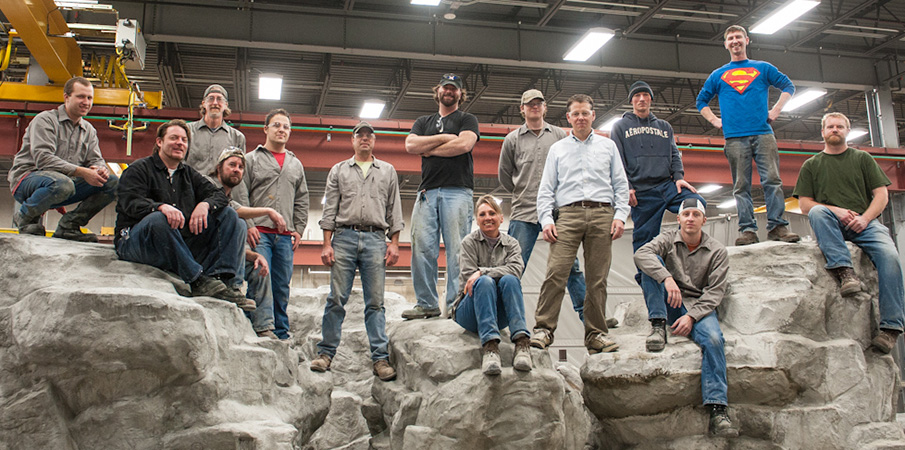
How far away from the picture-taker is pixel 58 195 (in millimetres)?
4234

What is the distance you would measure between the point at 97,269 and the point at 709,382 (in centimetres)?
394

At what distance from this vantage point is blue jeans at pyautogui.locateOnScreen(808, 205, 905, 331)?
4.43m

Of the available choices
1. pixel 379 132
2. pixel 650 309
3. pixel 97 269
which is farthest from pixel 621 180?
pixel 379 132

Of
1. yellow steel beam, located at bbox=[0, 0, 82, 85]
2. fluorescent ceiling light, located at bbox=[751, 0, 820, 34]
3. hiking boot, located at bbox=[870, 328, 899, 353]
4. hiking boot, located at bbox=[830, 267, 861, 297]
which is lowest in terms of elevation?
hiking boot, located at bbox=[870, 328, 899, 353]

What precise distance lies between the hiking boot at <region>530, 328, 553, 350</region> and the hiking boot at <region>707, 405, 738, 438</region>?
1.15 meters

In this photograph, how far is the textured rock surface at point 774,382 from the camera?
4195 millimetres

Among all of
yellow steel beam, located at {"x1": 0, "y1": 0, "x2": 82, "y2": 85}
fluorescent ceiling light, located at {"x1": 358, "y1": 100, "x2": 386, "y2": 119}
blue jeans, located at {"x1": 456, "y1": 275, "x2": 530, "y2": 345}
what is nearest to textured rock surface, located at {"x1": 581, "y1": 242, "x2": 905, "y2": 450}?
blue jeans, located at {"x1": 456, "y1": 275, "x2": 530, "y2": 345}

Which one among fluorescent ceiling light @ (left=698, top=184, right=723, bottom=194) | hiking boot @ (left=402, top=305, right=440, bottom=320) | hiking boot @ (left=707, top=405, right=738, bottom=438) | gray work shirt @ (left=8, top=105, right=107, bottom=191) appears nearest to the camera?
hiking boot @ (left=707, top=405, right=738, bottom=438)

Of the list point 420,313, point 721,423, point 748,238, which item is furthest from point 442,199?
point 748,238

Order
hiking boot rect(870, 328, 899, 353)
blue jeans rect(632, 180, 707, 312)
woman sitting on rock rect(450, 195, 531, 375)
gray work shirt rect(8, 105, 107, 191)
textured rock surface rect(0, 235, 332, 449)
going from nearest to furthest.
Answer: textured rock surface rect(0, 235, 332, 449), woman sitting on rock rect(450, 195, 531, 375), gray work shirt rect(8, 105, 107, 191), hiking boot rect(870, 328, 899, 353), blue jeans rect(632, 180, 707, 312)

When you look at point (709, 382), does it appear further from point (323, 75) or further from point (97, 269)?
point (323, 75)

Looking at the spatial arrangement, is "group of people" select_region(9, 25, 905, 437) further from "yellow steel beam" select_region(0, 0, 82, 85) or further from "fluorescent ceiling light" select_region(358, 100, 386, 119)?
"fluorescent ceiling light" select_region(358, 100, 386, 119)

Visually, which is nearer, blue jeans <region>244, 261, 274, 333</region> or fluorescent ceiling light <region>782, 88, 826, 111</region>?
blue jeans <region>244, 261, 274, 333</region>

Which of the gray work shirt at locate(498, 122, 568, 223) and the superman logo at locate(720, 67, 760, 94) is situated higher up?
the superman logo at locate(720, 67, 760, 94)
